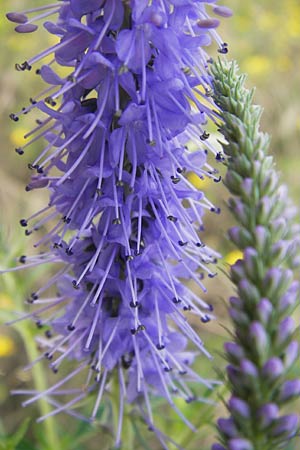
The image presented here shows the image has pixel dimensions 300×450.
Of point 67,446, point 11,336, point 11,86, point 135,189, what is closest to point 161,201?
point 135,189

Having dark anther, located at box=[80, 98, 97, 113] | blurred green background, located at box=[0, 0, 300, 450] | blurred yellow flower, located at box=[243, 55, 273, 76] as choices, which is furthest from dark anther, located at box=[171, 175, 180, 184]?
blurred yellow flower, located at box=[243, 55, 273, 76]

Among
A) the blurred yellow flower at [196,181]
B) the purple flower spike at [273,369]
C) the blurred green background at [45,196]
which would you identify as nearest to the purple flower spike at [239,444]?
the purple flower spike at [273,369]

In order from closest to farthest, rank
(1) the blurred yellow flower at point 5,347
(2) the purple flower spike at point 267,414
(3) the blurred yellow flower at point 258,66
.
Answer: (2) the purple flower spike at point 267,414, (1) the blurred yellow flower at point 5,347, (3) the blurred yellow flower at point 258,66

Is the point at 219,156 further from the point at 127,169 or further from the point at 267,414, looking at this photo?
the point at 267,414

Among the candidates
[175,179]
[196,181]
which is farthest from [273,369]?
[196,181]

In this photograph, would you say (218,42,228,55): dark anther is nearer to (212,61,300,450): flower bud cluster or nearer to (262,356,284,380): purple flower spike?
(212,61,300,450): flower bud cluster

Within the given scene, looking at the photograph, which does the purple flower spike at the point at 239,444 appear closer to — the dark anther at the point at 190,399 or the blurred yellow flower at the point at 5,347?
the dark anther at the point at 190,399
